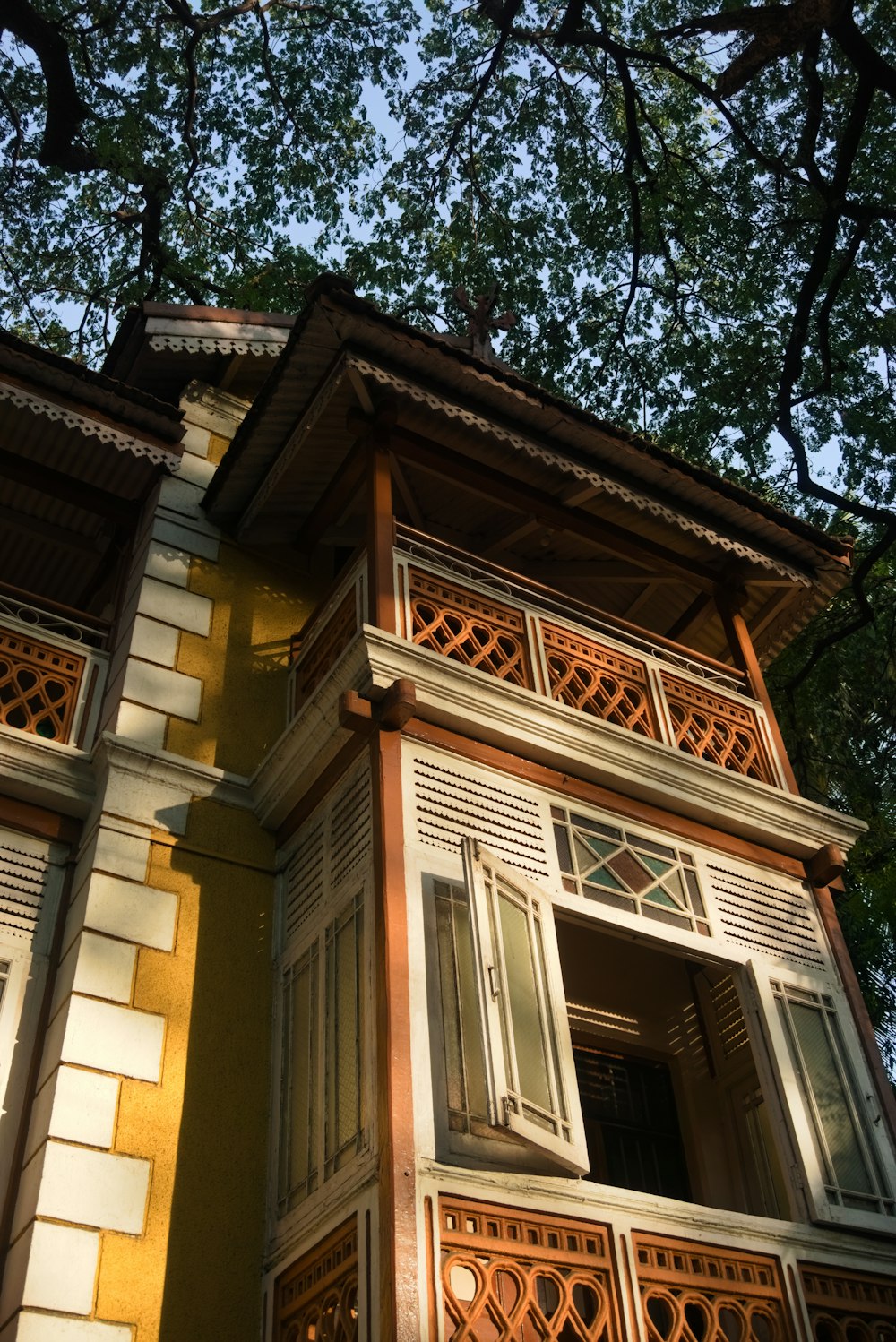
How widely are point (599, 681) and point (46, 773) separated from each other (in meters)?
3.59

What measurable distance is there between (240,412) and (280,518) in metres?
1.61

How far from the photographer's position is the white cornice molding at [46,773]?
7.89 m

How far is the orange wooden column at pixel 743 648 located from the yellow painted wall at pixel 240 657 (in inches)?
126

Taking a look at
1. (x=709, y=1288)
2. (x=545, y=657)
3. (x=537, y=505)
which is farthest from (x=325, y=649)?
(x=709, y=1288)

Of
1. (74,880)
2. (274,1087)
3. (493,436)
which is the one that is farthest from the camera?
(493,436)

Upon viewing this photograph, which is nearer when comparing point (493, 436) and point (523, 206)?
point (493, 436)

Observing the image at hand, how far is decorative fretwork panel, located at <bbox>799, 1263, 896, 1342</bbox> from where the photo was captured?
6684 millimetres

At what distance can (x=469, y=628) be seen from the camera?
8508 millimetres

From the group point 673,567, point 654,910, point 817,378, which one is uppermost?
point 817,378

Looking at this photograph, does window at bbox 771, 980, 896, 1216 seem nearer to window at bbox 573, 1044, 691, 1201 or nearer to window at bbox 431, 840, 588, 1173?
window at bbox 431, 840, 588, 1173

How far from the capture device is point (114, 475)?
10219 mm

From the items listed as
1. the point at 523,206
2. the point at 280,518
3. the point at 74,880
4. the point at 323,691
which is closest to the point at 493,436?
the point at 280,518

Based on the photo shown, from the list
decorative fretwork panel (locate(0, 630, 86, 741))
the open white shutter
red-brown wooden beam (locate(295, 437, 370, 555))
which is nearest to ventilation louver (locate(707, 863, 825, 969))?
the open white shutter

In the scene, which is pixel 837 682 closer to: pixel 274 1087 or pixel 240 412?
pixel 240 412
